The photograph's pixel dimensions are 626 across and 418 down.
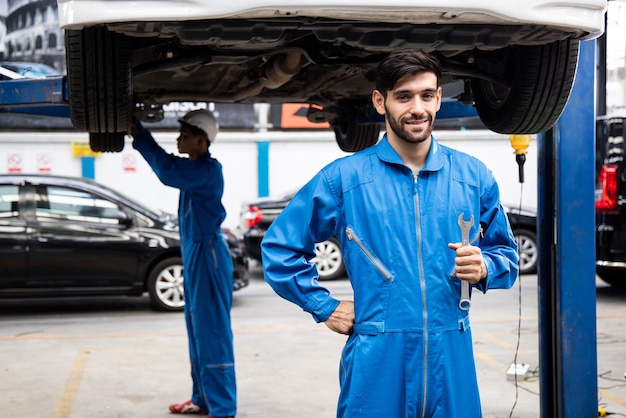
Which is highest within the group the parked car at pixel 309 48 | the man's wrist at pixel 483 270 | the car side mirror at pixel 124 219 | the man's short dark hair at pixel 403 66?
the parked car at pixel 309 48

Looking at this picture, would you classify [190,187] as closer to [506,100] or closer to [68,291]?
[506,100]

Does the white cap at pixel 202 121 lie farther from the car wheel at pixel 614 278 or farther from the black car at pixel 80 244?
the car wheel at pixel 614 278

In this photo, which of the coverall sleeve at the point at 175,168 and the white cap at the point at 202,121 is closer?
the coverall sleeve at the point at 175,168

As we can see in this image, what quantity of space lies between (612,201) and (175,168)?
5.55m

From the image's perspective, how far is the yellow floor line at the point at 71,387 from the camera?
4898 mm

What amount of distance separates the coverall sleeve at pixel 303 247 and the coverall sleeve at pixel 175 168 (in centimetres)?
188

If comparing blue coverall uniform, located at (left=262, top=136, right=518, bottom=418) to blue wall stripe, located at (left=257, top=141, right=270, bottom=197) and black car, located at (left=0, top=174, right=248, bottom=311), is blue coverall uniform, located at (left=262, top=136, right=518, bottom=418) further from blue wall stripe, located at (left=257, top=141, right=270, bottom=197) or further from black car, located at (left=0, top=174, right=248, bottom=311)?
blue wall stripe, located at (left=257, top=141, right=270, bottom=197)

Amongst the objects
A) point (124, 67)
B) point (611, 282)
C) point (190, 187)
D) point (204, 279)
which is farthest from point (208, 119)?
point (611, 282)

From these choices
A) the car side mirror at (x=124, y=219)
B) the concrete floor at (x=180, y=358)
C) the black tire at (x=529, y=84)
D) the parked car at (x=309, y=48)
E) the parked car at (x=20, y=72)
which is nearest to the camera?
the parked car at (x=309, y=48)

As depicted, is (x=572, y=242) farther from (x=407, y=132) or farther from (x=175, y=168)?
(x=175, y=168)

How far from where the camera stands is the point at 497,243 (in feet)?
8.46

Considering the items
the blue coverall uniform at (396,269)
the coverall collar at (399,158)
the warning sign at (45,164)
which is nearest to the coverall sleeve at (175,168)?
the blue coverall uniform at (396,269)

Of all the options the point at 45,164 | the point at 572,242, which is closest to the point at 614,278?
the point at 572,242

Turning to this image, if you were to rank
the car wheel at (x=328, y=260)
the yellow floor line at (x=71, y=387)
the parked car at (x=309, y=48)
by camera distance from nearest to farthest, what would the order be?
the parked car at (x=309, y=48) < the yellow floor line at (x=71, y=387) < the car wheel at (x=328, y=260)
